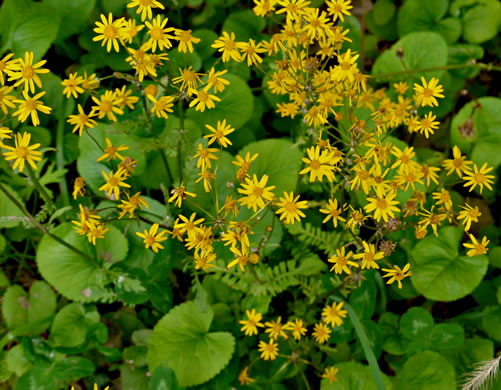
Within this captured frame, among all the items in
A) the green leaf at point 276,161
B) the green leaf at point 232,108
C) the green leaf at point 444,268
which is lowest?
the green leaf at point 444,268

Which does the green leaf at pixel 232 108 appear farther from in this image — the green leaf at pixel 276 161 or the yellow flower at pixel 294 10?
the yellow flower at pixel 294 10

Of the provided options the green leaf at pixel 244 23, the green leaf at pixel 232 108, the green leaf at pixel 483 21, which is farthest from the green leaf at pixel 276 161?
the green leaf at pixel 483 21

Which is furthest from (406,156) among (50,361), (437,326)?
(50,361)

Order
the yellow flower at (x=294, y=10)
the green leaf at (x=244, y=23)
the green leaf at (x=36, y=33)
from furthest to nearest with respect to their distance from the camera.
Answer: the green leaf at (x=244, y=23)
the green leaf at (x=36, y=33)
the yellow flower at (x=294, y=10)

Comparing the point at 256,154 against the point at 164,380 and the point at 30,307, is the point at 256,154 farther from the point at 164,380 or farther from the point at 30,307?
the point at 30,307

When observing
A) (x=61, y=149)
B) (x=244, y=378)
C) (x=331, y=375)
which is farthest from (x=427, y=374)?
(x=61, y=149)

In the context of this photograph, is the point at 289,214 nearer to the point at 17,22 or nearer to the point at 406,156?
the point at 406,156
